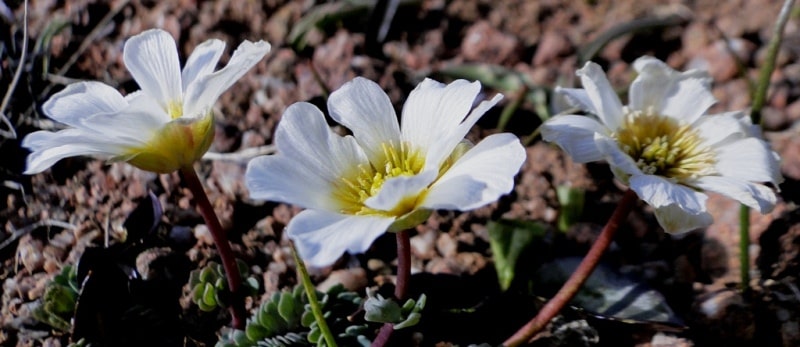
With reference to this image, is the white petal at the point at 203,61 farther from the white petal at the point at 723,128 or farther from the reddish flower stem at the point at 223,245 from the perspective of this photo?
the white petal at the point at 723,128

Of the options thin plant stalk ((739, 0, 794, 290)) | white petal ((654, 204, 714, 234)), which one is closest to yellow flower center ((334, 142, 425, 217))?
white petal ((654, 204, 714, 234))

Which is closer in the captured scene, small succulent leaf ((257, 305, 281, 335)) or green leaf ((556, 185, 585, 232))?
small succulent leaf ((257, 305, 281, 335))

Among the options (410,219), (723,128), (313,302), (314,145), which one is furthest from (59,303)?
(723,128)

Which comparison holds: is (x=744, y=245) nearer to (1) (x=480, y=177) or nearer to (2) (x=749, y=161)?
(2) (x=749, y=161)

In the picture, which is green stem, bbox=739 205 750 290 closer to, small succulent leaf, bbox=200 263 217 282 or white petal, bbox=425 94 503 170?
white petal, bbox=425 94 503 170

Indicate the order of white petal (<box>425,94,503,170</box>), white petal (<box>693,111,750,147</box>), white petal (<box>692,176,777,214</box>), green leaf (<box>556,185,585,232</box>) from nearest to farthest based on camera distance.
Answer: white petal (<box>425,94,503,170</box>) < white petal (<box>692,176,777,214</box>) < white petal (<box>693,111,750,147</box>) < green leaf (<box>556,185,585,232</box>)

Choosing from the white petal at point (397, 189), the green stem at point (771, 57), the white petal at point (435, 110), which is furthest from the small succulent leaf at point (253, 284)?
the green stem at point (771, 57)
